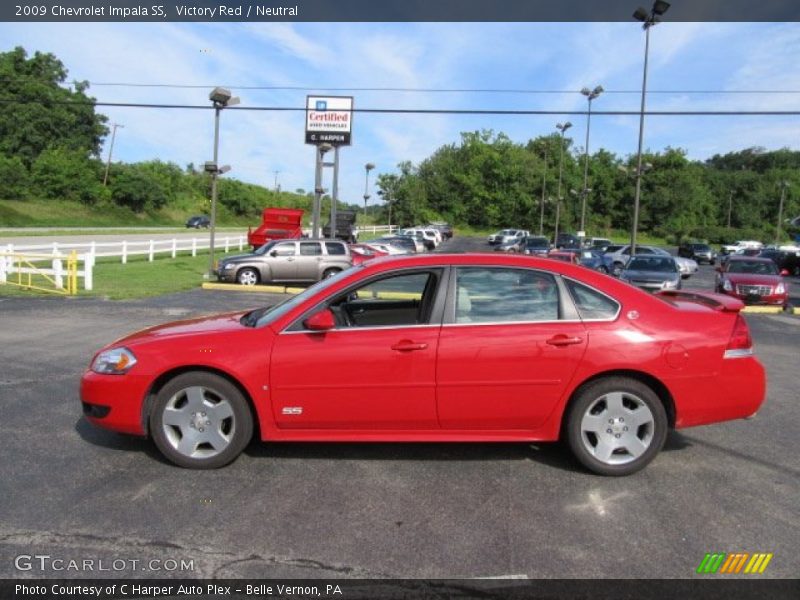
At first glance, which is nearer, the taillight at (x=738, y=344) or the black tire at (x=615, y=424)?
the black tire at (x=615, y=424)

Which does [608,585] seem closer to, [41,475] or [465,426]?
[465,426]

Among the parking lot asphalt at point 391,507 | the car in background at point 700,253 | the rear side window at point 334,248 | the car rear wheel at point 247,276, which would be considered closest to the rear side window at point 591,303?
the parking lot asphalt at point 391,507

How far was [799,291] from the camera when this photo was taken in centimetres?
2686

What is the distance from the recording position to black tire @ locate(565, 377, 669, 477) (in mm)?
4570

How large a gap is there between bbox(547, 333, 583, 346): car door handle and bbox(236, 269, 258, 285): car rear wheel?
16.0 meters

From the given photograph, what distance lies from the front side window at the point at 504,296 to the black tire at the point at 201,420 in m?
1.69

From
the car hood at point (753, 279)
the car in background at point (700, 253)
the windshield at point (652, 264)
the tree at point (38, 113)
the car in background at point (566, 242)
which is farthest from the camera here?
the tree at point (38, 113)

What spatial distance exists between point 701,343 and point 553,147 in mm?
103547

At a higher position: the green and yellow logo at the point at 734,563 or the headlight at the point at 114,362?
the headlight at the point at 114,362

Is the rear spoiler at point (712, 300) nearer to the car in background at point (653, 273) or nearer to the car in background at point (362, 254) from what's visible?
the car in background at point (653, 273)

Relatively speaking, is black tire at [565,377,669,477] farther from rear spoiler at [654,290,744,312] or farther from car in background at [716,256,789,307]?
car in background at [716,256,789,307]

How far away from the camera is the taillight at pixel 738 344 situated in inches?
184

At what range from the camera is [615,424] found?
4.59m

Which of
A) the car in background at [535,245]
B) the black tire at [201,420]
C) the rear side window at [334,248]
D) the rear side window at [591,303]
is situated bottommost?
the black tire at [201,420]
